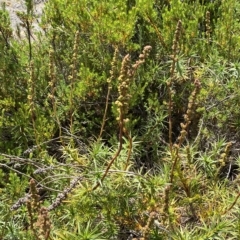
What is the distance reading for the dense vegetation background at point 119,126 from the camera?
2326 millimetres

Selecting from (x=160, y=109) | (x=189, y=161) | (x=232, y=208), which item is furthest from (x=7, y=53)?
(x=232, y=208)

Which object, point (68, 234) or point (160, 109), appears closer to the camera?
point (68, 234)

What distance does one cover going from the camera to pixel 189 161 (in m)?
2.46

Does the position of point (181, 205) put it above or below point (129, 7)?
below

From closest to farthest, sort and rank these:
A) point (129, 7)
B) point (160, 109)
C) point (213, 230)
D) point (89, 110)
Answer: point (213, 230), point (160, 109), point (89, 110), point (129, 7)

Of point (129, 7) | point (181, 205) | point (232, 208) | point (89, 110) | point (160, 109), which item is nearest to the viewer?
point (232, 208)

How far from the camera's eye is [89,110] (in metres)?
3.38

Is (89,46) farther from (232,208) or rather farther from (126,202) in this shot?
(232,208)

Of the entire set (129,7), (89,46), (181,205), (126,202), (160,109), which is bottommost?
(181,205)

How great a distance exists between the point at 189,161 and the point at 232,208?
36cm

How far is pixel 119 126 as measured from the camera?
2.50m

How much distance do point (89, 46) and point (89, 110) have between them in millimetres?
547

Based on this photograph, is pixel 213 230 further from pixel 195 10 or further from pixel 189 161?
pixel 195 10

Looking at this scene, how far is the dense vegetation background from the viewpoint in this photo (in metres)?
2.33
